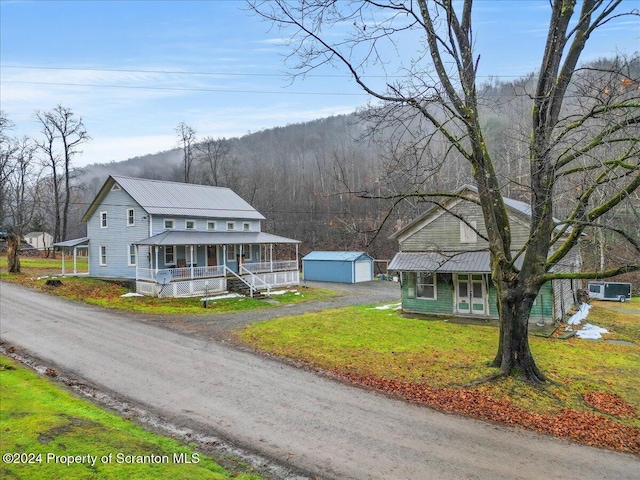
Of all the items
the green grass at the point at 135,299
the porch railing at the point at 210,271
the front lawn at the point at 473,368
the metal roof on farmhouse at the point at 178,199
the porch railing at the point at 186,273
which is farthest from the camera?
the metal roof on farmhouse at the point at 178,199

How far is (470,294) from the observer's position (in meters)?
17.8

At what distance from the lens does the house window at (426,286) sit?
1858 cm

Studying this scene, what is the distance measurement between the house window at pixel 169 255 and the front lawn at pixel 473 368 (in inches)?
424

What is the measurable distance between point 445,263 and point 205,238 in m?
14.7

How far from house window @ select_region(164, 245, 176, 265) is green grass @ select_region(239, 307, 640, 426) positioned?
34.8 feet

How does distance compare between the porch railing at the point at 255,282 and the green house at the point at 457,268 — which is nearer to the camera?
the green house at the point at 457,268

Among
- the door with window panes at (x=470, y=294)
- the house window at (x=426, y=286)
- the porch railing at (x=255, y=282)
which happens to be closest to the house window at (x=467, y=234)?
the door with window panes at (x=470, y=294)

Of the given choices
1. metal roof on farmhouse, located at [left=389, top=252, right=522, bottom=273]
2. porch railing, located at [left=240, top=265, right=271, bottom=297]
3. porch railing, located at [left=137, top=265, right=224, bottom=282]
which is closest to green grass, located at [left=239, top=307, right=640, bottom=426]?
metal roof on farmhouse, located at [left=389, top=252, right=522, bottom=273]

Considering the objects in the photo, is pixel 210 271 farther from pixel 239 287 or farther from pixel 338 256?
pixel 338 256

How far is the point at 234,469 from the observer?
5566 millimetres

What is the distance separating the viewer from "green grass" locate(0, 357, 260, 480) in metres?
4.61

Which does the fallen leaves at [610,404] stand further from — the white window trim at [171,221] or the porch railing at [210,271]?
the white window trim at [171,221]

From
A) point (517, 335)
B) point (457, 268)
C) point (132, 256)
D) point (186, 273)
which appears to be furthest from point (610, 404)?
point (132, 256)

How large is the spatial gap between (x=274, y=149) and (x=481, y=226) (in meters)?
65.6
